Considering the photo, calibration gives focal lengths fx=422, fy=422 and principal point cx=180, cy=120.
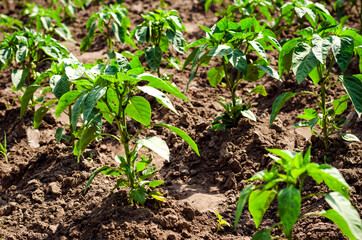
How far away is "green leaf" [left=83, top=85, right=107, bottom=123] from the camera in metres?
2.44

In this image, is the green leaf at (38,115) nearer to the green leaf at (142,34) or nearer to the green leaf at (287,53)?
the green leaf at (142,34)

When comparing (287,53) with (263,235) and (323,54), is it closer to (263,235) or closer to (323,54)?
(323,54)

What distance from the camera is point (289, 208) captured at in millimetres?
1985

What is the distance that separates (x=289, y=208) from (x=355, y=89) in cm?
130

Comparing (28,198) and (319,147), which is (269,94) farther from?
(28,198)

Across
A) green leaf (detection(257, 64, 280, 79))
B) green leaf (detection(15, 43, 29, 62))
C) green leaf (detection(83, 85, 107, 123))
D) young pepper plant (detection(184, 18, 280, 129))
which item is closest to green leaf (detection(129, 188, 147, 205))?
green leaf (detection(83, 85, 107, 123))

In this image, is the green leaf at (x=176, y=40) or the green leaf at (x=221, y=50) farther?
the green leaf at (x=176, y=40)

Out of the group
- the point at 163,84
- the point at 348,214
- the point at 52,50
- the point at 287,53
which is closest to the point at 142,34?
the point at 52,50

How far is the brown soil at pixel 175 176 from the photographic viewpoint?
282cm

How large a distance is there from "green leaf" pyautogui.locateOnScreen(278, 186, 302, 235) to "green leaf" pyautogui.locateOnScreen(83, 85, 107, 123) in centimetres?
117

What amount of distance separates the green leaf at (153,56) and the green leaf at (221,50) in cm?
106

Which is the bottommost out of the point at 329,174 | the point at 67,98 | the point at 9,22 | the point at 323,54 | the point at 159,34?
the point at 9,22

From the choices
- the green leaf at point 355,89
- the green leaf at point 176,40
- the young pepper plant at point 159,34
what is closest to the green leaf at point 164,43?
the young pepper plant at point 159,34

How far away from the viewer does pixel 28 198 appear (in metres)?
3.34
